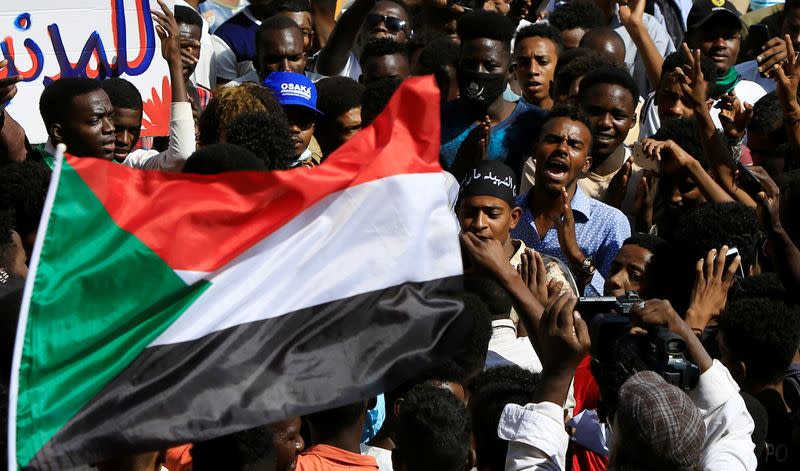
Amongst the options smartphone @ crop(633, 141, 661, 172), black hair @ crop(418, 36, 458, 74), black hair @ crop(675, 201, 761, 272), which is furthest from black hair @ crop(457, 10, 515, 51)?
black hair @ crop(675, 201, 761, 272)

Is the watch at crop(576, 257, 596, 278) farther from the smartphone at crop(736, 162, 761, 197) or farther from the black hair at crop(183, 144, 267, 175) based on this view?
the black hair at crop(183, 144, 267, 175)

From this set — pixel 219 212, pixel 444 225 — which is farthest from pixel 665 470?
pixel 219 212

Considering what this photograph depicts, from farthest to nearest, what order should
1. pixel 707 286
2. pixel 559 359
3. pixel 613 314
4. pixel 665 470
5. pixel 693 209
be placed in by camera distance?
pixel 693 209 → pixel 707 286 → pixel 613 314 → pixel 559 359 → pixel 665 470

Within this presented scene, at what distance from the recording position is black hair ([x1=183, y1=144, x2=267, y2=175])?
5297 mm

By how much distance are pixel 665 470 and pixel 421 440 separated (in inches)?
45.6

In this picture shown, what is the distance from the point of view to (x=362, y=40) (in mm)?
10461

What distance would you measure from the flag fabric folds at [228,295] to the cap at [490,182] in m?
3.04

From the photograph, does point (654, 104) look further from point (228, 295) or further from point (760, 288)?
point (228, 295)

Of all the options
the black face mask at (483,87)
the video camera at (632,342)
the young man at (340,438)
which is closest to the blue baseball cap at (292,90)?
the black face mask at (483,87)

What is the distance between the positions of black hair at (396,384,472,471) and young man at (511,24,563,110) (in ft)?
15.3

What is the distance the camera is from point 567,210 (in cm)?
706

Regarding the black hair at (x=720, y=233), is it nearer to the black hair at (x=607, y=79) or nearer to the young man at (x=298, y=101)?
the black hair at (x=607, y=79)

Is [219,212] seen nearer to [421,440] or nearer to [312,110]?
[421,440]

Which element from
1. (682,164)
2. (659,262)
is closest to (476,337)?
(659,262)
